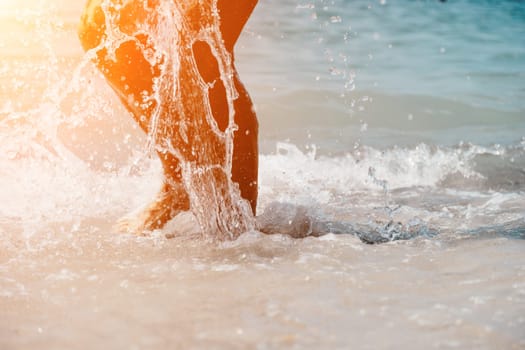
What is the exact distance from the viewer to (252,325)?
61.9 inches

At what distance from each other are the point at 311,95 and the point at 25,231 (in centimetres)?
386

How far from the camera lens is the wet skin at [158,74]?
2.33 meters

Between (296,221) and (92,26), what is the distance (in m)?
0.89

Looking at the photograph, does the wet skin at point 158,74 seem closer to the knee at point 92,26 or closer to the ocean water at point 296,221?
the knee at point 92,26

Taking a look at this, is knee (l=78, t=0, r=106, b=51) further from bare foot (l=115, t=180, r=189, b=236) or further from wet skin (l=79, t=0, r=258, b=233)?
bare foot (l=115, t=180, r=189, b=236)

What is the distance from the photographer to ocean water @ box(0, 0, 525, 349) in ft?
5.18

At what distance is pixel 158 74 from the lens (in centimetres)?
235

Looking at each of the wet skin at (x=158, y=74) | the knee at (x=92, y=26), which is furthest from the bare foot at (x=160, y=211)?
the knee at (x=92, y=26)

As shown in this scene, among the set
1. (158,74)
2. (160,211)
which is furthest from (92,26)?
(160,211)

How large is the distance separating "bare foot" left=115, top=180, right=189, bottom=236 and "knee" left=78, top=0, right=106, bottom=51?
52 centimetres

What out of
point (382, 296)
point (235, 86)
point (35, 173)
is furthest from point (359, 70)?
point (382, 296)

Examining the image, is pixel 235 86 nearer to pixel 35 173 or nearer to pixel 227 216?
pixel 227 216

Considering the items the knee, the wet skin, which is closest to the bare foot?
the wet skin

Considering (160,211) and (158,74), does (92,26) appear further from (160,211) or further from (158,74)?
(160,211)
